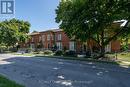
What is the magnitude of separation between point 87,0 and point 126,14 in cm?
522

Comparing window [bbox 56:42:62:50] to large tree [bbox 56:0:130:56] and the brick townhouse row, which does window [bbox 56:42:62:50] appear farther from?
large tree [bbox 56:0:130:56]

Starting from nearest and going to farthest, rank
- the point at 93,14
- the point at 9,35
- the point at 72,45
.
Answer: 1. the point at 93,14
2. the point at 72,45
3. the point at 9,35

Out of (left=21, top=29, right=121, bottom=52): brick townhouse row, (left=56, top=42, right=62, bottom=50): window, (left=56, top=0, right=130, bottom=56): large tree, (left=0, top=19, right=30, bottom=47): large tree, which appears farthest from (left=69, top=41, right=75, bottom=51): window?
(left=56, top=0, right=130, bottom=56): large tree

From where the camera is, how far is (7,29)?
8506 cm

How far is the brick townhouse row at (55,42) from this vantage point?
67981mm

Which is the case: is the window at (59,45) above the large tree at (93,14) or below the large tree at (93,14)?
below

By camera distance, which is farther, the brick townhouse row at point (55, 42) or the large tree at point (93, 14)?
the brick townhouse row at point (55, 42)

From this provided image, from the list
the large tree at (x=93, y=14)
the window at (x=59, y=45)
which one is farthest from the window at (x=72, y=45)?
the large tree at (x=93, y=14)

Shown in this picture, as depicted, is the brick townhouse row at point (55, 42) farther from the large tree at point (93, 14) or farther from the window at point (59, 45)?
the large tree at point (93, 14)

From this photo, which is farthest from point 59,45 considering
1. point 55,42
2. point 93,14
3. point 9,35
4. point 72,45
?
point 93,14

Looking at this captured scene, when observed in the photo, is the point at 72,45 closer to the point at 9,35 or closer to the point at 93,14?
the point at 9,35

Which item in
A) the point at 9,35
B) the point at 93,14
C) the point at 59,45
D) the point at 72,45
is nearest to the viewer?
the point at 93,14

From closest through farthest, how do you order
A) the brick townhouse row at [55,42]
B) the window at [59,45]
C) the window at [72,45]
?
the brick townhouse row at [55,42] → the window at [72,45] → the window at [59,45]

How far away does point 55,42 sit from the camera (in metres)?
79.1
